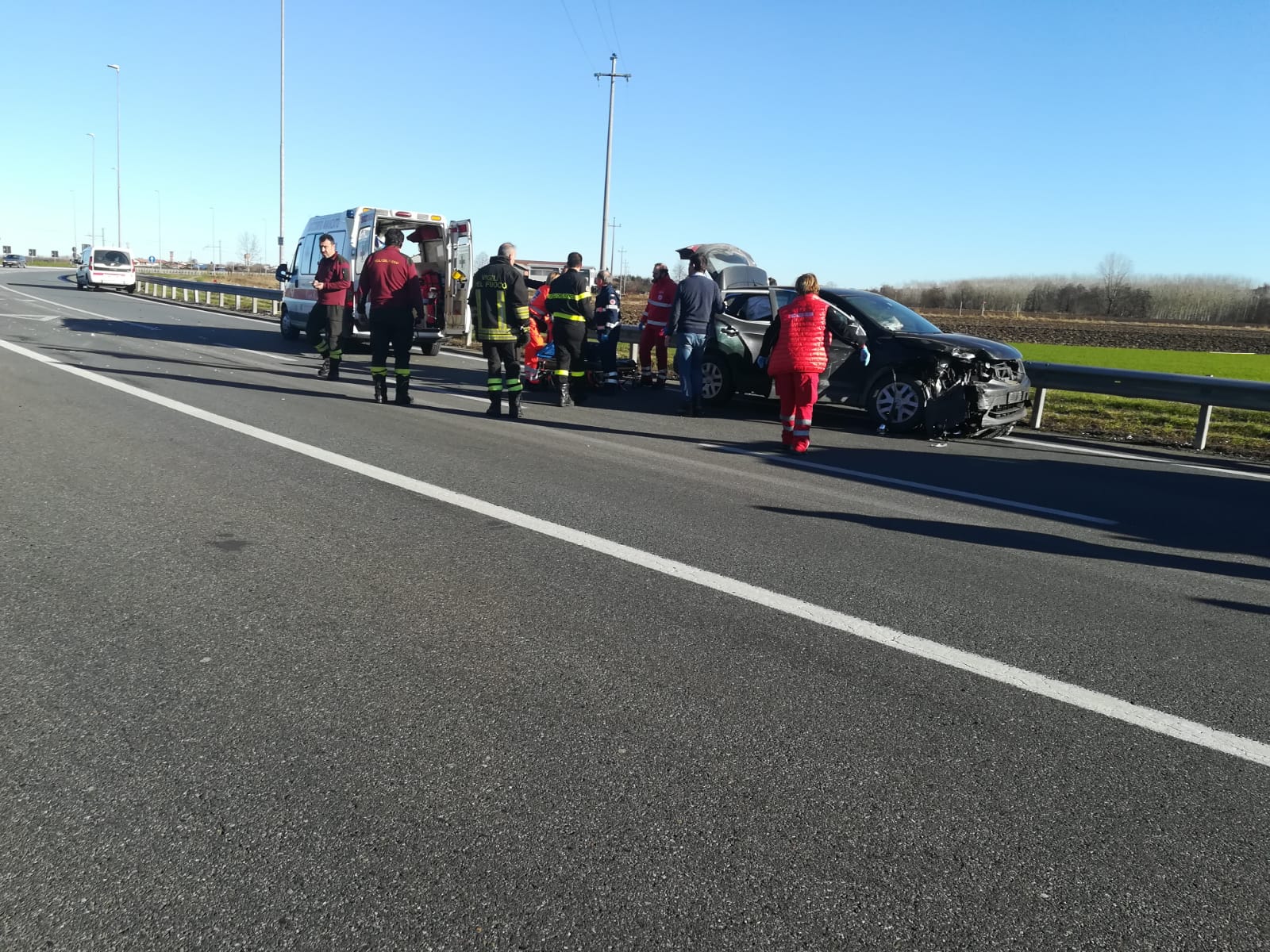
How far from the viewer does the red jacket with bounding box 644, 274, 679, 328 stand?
15133mm

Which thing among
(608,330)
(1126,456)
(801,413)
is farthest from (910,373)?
(608,330)

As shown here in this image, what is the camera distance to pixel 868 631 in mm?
4266

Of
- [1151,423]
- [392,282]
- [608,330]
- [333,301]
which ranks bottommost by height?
[1151,423]

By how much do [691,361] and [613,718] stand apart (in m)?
8.83

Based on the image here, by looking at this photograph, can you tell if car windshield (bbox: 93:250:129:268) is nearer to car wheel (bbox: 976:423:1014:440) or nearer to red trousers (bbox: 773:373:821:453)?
red trousers (bbox: 773:373:821:453)

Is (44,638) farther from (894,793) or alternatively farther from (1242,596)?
(1242,596)

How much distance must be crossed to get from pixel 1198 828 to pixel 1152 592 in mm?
2593

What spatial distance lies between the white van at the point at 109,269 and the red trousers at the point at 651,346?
1403 inches

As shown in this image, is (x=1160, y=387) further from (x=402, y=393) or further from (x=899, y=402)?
(x=402, y=393)

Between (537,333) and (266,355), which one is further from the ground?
(537,333)

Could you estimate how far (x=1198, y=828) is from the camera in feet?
9.14

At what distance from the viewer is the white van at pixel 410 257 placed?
1756cm

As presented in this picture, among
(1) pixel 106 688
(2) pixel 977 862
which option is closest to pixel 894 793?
(2) pixel 977 862

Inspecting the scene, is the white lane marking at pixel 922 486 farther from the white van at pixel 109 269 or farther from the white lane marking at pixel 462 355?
the white van at pixel 109 269
